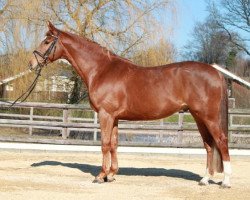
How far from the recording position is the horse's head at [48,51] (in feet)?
23.0

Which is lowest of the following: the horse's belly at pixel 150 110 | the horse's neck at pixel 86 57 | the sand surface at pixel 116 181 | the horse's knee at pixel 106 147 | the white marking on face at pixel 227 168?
the sand surface at pixel 116 181

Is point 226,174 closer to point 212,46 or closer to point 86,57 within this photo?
point 86,57

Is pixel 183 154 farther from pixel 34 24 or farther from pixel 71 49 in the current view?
pixel 34 24

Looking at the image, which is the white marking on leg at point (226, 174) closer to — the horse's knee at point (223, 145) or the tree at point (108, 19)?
the horse's knee at point (223, 145)

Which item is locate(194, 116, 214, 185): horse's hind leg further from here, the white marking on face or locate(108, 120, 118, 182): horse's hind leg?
locate(108, 120, 118, 182): horse's hind leg

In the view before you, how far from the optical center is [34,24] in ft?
45.6

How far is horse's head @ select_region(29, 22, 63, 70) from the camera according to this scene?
7.01 metres

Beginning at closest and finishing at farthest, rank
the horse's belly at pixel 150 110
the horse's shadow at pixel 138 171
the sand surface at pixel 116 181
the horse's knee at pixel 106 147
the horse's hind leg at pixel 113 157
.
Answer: the sand surface at pixel 116 181, the horse's belly at pixel 150 110, the horse's knee at pixel 106 147, the horse's hind leg at pixel 113 157, the horse's shadow at pixel 138 171

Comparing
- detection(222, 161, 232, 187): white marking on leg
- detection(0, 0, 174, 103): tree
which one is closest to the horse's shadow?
detection(222, 161, 232, 187): white marking on leg

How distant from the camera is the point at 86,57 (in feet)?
23.1

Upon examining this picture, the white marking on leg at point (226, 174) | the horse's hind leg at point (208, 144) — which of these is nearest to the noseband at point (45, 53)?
the horse's hind leg at point (208, 144)

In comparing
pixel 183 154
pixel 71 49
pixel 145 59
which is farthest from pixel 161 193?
pixel 145 59

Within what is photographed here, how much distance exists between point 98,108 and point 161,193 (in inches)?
62.7

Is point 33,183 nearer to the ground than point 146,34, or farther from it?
nearer to the ground
